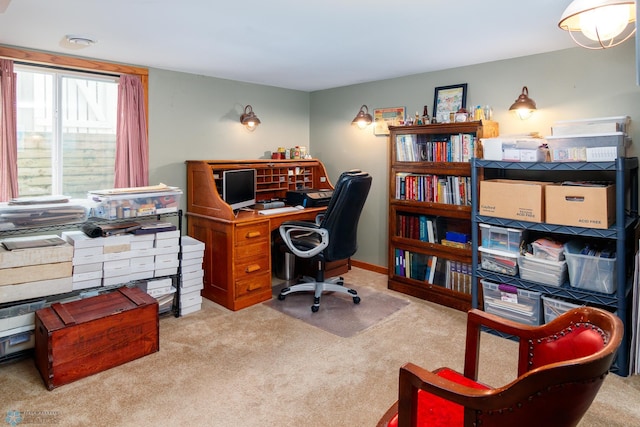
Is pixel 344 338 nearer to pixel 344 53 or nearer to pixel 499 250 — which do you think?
pixel 499 250

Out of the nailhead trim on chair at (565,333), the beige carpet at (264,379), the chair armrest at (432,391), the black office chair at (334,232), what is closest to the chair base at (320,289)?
the black office chair at (334,232)

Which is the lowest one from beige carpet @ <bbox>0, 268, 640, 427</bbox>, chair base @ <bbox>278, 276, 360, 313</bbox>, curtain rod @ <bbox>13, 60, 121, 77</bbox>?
beige carpet @ <bbox>0, 268, 640, 427</bbox>

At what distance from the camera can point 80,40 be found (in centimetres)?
295

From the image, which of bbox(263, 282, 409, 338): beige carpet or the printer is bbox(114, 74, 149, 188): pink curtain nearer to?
the printer

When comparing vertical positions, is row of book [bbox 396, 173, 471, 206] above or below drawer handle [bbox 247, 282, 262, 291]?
above

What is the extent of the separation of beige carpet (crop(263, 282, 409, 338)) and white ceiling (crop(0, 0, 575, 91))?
2.13m

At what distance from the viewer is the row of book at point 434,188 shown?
141 inches

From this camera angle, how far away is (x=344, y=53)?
337cm

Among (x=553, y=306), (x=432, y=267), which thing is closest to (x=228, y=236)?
(x=432, y=267)

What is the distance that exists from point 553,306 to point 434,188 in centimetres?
139

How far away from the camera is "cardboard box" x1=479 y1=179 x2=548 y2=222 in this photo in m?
2.84

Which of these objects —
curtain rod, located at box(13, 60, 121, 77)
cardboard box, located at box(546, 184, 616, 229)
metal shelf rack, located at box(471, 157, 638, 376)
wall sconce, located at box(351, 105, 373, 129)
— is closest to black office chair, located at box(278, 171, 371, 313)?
metal shelf rack, located at box(471, 157, 638, 376)

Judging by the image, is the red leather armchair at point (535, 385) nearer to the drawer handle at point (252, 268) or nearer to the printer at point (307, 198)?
the drawer handle at point (252, 268)

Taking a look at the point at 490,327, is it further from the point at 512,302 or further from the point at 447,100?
the point at 447,100
